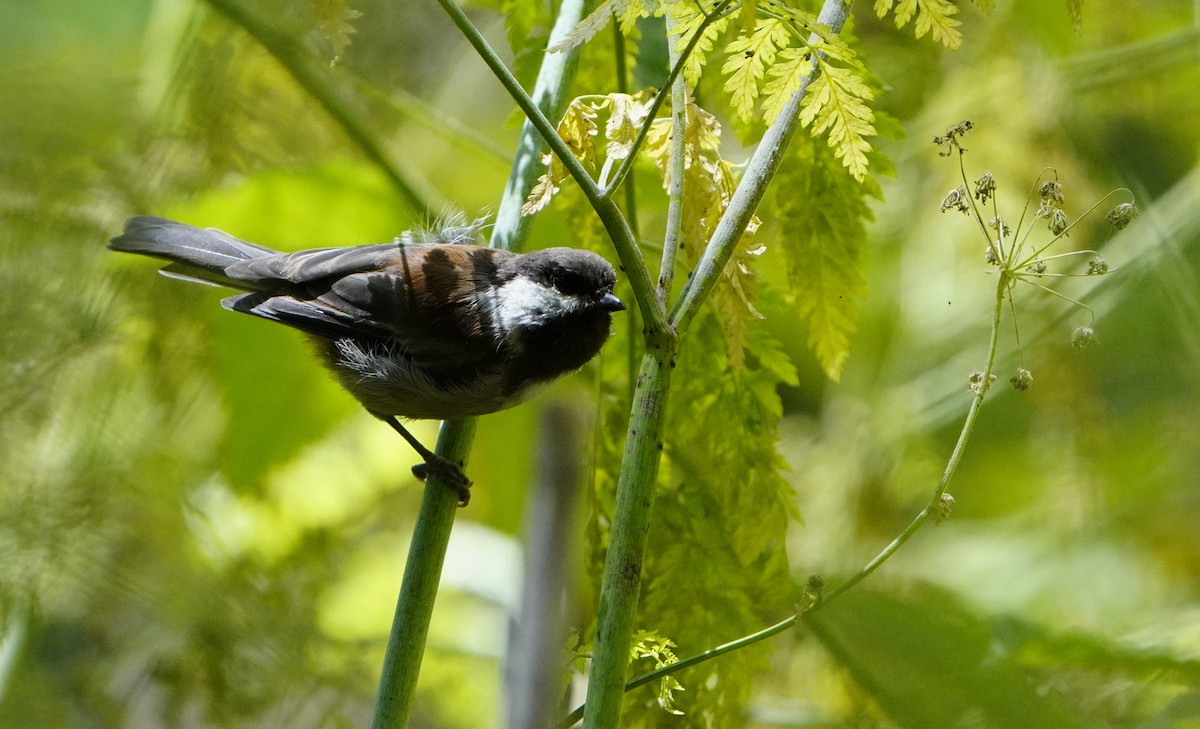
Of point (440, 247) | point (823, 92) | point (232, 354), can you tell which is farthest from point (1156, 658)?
point (232, 354)

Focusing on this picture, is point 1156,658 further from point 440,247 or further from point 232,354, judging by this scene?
point 232,354

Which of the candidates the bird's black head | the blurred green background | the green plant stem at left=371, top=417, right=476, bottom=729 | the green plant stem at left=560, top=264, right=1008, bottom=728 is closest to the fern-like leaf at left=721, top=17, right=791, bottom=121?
the green plant stem at left=560, top=264, right=1008, bottom=728

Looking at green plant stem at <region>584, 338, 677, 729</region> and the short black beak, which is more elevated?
the short black beak

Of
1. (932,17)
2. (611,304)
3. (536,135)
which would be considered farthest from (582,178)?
(611,304)

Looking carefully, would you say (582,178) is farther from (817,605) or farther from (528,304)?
(528,304)

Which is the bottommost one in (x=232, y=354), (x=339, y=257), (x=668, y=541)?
(x=668, y=541)

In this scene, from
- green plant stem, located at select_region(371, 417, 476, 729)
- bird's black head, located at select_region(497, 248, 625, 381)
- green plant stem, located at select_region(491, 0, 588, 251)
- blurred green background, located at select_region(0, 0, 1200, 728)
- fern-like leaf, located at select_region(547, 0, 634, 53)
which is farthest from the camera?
blurred green background, located at select_region(0, 0, 1200, 728)

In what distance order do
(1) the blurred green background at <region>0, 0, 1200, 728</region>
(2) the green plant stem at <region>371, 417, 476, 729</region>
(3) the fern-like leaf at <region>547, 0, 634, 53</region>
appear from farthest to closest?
(1) the blurred green background at <region>0, 0, 1200, 728</region>, (2) the green plant stem at <region>371, 417, 476, 729</region>, (3) the fern-like leaf at <region>547, 0, 634, 53</region>

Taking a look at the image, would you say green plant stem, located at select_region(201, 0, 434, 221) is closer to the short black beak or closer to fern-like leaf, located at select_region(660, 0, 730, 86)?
the short black beak
